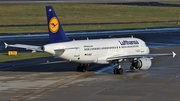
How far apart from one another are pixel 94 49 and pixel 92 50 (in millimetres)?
355

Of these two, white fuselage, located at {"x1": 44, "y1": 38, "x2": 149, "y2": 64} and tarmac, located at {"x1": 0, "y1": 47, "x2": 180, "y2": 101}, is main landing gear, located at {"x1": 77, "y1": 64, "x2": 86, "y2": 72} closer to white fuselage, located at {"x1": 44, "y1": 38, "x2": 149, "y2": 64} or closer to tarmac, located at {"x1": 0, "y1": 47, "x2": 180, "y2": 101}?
tarmac, located at {"x1": 0, "y1": 47, "x2": 180, "y2": 101}

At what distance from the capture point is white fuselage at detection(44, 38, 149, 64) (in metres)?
54.3

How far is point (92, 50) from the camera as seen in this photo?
57.3m

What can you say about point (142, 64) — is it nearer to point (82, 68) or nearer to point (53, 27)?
point (82, 68)

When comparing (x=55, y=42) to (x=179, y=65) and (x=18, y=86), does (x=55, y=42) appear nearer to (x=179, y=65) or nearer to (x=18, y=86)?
(x=18, y=86)

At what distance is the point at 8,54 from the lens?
74.8 m

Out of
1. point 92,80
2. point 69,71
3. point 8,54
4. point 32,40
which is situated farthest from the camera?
point 32,40

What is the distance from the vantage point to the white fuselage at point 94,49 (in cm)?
5428

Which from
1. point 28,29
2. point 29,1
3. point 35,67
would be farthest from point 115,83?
point 29,1

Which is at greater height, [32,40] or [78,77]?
[32,40]

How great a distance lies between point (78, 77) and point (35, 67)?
974 cm

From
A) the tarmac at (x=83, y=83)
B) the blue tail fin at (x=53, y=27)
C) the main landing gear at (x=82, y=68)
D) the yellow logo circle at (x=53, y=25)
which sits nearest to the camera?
the tarmac at (x=83, y=83)

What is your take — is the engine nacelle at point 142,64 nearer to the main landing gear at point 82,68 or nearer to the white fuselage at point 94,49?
the white fuselage at point 94,49

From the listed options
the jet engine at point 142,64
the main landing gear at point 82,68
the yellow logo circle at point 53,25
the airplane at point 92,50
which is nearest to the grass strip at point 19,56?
the airplane at point 92,50
